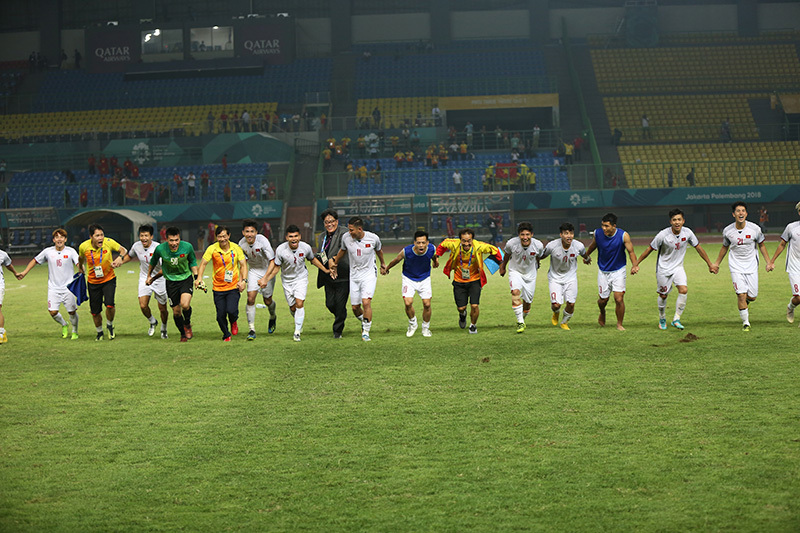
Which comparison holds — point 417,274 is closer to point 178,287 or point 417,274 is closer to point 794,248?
point 178,287

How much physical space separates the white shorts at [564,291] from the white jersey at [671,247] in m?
1.52

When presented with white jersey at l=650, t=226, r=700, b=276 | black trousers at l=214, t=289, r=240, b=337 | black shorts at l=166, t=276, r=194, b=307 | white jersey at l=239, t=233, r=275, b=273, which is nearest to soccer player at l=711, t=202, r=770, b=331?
white jersey at l=650, t=226, r=700, b=276

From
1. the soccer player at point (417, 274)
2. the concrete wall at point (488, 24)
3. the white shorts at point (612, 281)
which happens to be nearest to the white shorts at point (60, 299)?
the soccer player at point (417, 274)

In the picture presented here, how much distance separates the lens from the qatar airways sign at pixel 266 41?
5962 centimetres

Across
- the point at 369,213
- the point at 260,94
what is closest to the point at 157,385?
the point at 369,213

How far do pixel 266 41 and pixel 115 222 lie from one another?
21.8 m

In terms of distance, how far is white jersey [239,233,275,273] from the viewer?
15.2 meters

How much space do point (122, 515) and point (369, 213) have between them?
37.7m

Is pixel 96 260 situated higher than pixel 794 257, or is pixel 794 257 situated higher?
pixel 96 260

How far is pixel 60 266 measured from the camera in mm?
15664

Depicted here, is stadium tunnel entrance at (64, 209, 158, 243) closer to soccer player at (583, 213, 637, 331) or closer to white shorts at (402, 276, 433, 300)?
white shorts at (402, 276, 433, 300)

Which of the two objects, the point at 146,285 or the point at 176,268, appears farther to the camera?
the point at 146,285

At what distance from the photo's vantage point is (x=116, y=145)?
172 ft

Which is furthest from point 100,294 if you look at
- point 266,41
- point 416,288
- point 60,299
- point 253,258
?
point 266,41
